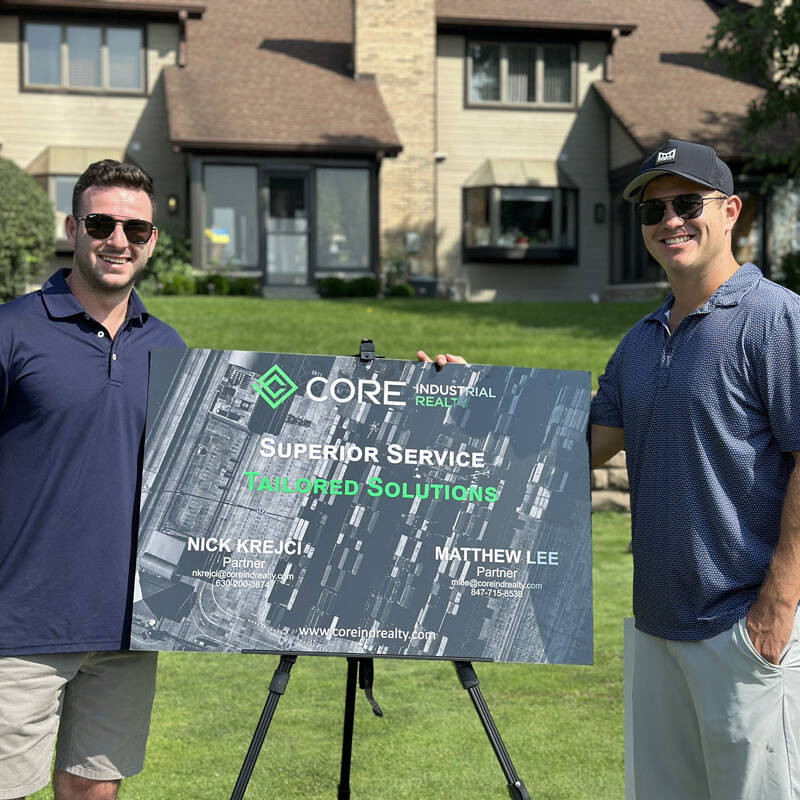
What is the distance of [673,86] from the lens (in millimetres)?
25078

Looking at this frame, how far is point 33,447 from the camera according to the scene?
10.8ft

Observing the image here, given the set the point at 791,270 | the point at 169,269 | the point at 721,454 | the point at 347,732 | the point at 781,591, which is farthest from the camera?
the point at 169,269

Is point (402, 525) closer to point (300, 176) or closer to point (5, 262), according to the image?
point (5, 262)

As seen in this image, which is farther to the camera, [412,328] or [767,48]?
[767,48]

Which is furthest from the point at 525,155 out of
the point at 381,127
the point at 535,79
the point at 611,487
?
the point at 611,487

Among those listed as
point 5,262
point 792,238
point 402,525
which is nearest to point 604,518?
point 402,525

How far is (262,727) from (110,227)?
159cm

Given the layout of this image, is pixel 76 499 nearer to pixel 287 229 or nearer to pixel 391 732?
pixel 391 732

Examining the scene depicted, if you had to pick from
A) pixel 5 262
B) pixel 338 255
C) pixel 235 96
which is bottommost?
pixel 338 255

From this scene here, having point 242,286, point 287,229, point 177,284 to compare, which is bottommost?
point 242,286

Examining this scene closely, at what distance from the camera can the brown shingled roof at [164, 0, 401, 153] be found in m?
22.2

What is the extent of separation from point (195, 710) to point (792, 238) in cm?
2174

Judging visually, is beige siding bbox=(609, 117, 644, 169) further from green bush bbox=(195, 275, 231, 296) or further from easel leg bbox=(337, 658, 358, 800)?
easel leg bbox=(337, 658, 358, 800)

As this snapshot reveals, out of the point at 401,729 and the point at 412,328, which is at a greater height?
the point at 401,729
